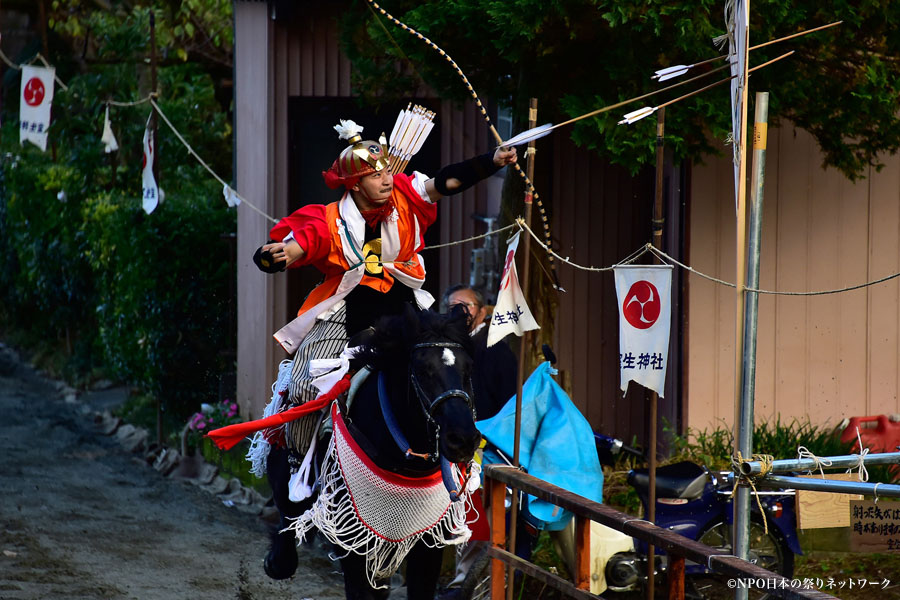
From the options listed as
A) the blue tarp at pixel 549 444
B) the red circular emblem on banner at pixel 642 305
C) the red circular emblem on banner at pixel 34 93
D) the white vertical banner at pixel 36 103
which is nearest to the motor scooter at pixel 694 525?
the blue tarp at pixel 549 444

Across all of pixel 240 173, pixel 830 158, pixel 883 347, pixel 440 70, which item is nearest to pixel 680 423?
pixel 883 347

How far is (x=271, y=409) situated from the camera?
5887 millimetres

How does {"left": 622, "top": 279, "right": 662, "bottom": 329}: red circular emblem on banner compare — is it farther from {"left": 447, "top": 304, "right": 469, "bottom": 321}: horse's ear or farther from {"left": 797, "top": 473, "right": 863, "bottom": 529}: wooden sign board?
{"left": 797, "top": 473, "right": 863, "bottom": 529}: wooden sign board

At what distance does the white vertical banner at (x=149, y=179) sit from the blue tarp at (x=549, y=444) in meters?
4.59

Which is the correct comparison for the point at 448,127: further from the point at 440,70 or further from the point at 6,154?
the point at 6,154

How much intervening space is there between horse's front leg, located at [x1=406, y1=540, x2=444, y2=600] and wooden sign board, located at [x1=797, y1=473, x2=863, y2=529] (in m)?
1.57

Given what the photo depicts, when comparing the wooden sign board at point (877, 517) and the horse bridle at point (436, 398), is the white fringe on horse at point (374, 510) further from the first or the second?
the wooden sign board at point (877, 517)

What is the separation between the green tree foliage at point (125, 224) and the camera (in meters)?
11.0

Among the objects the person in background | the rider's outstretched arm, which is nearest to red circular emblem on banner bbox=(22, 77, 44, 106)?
the person in background

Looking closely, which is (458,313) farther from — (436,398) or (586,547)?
(586,547)

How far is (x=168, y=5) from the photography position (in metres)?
15.1

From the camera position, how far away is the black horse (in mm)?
4293

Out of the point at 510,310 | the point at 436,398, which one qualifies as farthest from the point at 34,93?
the point at 436,398

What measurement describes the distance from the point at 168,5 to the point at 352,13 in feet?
25.8
